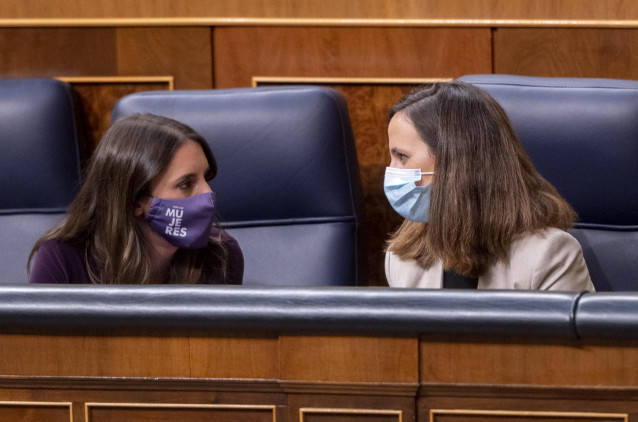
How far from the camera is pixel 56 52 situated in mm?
1803

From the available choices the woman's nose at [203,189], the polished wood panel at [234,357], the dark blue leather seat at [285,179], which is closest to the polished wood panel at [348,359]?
the polished wood panel at [234,357]

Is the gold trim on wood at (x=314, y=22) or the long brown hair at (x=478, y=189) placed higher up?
the gold trim on wood at (x=314, y=22)

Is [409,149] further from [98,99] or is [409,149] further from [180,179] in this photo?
[98,99]

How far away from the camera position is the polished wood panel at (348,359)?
66cm

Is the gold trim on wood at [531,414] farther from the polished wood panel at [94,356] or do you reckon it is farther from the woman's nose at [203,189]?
the woman's nose at [203,189]

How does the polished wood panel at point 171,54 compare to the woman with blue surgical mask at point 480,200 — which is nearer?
the woman with blue surgical mask at point 480,200

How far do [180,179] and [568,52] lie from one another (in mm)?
864

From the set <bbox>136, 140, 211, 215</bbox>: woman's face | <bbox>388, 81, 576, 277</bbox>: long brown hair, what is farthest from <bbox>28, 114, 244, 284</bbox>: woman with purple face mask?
<bbox>388, 81, 576, 277</bbox>: long brown hair

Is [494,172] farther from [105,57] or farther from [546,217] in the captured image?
[105,57]

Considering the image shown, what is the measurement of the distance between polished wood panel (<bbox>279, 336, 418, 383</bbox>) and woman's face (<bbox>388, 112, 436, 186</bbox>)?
0.57 meters

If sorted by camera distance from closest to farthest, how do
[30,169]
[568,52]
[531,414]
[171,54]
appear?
1. [531,414]
2. [30,169]
3. [568,52]
4. [171,54]

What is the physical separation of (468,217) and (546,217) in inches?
4.8

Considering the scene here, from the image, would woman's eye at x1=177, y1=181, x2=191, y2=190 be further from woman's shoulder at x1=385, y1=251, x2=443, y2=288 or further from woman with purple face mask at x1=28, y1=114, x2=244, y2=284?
woman's shoulder at x1=385, y1=251, x2=443, y2=288

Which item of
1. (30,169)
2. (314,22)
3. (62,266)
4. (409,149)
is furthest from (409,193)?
(30,169)
